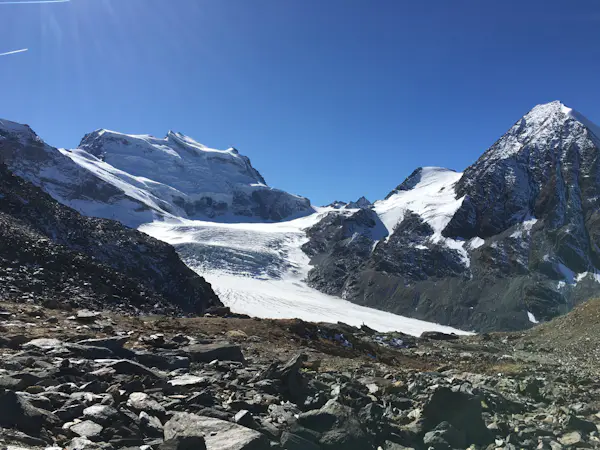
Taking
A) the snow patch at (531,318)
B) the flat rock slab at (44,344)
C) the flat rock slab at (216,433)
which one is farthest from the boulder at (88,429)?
the snow patch at (531,318)

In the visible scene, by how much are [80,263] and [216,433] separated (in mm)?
26805

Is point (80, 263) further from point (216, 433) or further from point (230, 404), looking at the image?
point (216, 433)

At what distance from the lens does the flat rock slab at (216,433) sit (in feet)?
22.3

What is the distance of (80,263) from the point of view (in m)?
30.4

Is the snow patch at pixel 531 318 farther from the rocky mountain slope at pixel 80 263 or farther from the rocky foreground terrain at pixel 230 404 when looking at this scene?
the rocky foreground terrain at pixel 230 404

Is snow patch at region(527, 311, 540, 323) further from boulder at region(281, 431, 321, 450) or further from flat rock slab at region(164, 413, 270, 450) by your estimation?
flat rock slab at region(164, 413, 270, 450)

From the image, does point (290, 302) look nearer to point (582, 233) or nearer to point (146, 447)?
point (582, 233)

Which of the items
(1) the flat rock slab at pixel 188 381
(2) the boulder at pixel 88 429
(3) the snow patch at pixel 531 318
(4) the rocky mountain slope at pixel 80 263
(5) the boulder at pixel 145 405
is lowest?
(2) the boulder at pixel 88 429

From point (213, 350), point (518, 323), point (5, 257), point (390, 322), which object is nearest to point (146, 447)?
point (213, 350)

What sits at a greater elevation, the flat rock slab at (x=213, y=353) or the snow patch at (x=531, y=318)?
the snow patch at (x=531, y=318)

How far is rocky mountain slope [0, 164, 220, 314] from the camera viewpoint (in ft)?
82.1

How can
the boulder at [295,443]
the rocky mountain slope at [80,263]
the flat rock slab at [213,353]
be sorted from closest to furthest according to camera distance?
the boulder at [295,443] → the flat rock slab at [213,353] → the rocky mountain slope at [80,263]

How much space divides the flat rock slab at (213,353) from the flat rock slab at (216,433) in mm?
5475

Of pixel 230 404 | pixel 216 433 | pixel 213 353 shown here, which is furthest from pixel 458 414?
pixel 213 353
